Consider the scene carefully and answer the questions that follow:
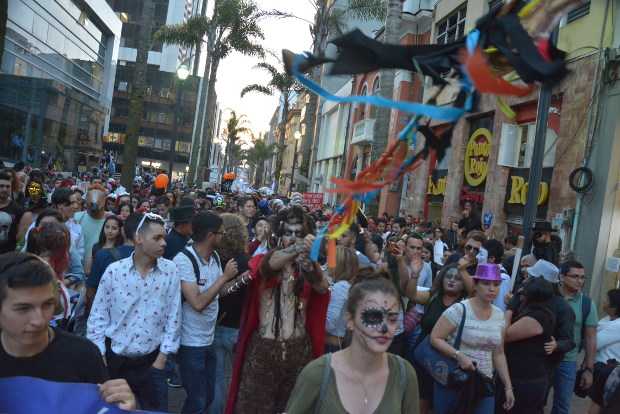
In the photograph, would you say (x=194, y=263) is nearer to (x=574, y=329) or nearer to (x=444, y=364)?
(x=444, y=364)

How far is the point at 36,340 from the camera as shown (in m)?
2.28

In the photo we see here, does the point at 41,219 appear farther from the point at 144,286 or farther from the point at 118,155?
the point at 118,155

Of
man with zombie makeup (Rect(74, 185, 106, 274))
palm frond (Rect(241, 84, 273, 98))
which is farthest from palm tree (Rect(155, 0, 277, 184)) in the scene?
man with zombie makeup (Rect(74, 185, 106, 274))

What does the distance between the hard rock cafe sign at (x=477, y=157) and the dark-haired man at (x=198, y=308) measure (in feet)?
43.8

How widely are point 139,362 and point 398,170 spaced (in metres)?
2.74

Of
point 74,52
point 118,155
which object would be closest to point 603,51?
point 74,52

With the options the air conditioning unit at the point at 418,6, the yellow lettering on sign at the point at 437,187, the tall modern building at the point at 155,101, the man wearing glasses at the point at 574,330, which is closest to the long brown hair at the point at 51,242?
the man wearing glasses at the point at 574,330

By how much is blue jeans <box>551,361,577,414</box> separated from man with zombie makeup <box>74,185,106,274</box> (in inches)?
205

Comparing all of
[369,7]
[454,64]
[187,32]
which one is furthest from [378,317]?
[187,32]

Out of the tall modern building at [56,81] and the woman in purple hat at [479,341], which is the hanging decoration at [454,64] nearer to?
the woman in purple hat at [479,341]

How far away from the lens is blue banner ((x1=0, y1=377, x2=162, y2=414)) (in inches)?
84.4

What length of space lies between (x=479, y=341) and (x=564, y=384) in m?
1.75

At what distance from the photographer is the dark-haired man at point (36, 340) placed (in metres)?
2.23

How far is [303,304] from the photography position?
4.04 metres
